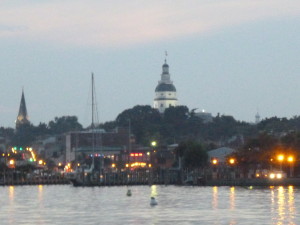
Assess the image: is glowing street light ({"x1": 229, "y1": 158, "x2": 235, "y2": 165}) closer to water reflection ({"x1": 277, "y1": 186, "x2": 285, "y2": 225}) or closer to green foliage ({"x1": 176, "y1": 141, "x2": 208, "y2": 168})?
green foliage ({"x1": 176, "y1": 141, "x2": 208, "y2": 168})

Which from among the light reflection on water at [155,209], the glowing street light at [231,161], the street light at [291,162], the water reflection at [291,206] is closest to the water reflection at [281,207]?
the light reflection on water at [155,209]

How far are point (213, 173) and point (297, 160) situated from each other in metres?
18.4

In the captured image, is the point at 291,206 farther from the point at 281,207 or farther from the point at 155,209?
the point at 155,209

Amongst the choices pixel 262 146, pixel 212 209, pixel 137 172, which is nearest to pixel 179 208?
pixel 212 209

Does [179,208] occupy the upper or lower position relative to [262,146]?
lower

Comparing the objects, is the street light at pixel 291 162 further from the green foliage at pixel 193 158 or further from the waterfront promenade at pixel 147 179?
the green foliage at pixel 193 158

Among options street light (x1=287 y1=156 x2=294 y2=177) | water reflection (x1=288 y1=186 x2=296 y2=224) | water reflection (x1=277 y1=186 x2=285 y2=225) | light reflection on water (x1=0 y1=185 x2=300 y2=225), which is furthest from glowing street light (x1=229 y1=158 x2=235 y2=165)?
water reflection (x1=288 y1=186 x2=296 y2=224)

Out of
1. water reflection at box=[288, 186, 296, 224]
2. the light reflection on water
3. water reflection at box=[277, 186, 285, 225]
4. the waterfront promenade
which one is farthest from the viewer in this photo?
the waterfront promenade

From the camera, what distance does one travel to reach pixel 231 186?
166m

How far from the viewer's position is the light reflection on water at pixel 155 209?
88.5 metres

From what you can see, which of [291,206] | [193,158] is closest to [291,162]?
[193,158]

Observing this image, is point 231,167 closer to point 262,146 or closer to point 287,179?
point 262,146

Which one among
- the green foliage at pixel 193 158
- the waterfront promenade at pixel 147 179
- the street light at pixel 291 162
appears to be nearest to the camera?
the waterfront promenade at pixel 147 179

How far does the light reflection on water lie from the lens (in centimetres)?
8850
